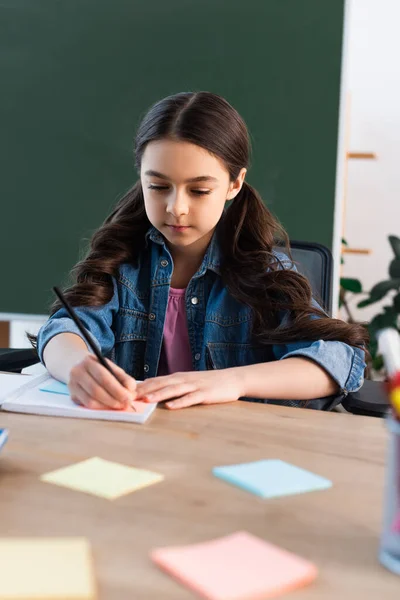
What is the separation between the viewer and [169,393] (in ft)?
3.76

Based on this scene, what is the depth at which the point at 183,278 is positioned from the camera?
5.52 feet

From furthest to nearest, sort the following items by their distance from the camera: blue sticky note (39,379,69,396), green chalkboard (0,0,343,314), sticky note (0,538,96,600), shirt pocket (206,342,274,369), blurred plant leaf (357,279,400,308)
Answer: blurred plant leaf (357,279,400,308) < green chalkboard (0,0,343,314) < shirt pocket (206,342,274,369) < blue sticky note (39,379,69,396) < sticky note (0,538,96,600)

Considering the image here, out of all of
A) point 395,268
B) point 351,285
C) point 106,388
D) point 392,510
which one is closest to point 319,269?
point 106,388

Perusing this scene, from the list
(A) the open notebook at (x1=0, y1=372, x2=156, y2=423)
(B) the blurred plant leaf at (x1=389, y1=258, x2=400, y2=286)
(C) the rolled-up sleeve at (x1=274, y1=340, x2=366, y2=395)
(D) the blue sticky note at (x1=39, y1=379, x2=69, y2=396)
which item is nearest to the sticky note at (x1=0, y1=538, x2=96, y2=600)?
(A) the open notebook at (x1=0, y1=372, x2=156, y2=423)

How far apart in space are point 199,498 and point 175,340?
35.6 inches

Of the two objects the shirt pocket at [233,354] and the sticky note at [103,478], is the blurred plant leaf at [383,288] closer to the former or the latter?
the shirt pocket at [233,354]

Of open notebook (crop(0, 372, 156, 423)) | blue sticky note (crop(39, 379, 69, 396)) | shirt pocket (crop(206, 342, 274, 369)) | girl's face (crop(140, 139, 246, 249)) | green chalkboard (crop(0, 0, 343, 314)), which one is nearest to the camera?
open notebook (crop(0, 372, 156, 423))

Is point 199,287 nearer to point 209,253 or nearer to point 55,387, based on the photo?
point 209,253

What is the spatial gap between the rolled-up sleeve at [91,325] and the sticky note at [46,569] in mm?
799

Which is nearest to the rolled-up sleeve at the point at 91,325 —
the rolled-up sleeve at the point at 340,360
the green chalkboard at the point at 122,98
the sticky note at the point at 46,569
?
the rolled-up sleeve at the point at 340,360

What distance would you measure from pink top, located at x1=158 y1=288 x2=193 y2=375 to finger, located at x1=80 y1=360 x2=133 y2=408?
54 centimetres

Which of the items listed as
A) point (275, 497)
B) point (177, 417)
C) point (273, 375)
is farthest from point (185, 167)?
point (275, 497)

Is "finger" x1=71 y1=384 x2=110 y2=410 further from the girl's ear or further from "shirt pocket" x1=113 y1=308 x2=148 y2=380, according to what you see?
the girl's ear

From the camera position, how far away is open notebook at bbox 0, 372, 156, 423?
107 centimetres
